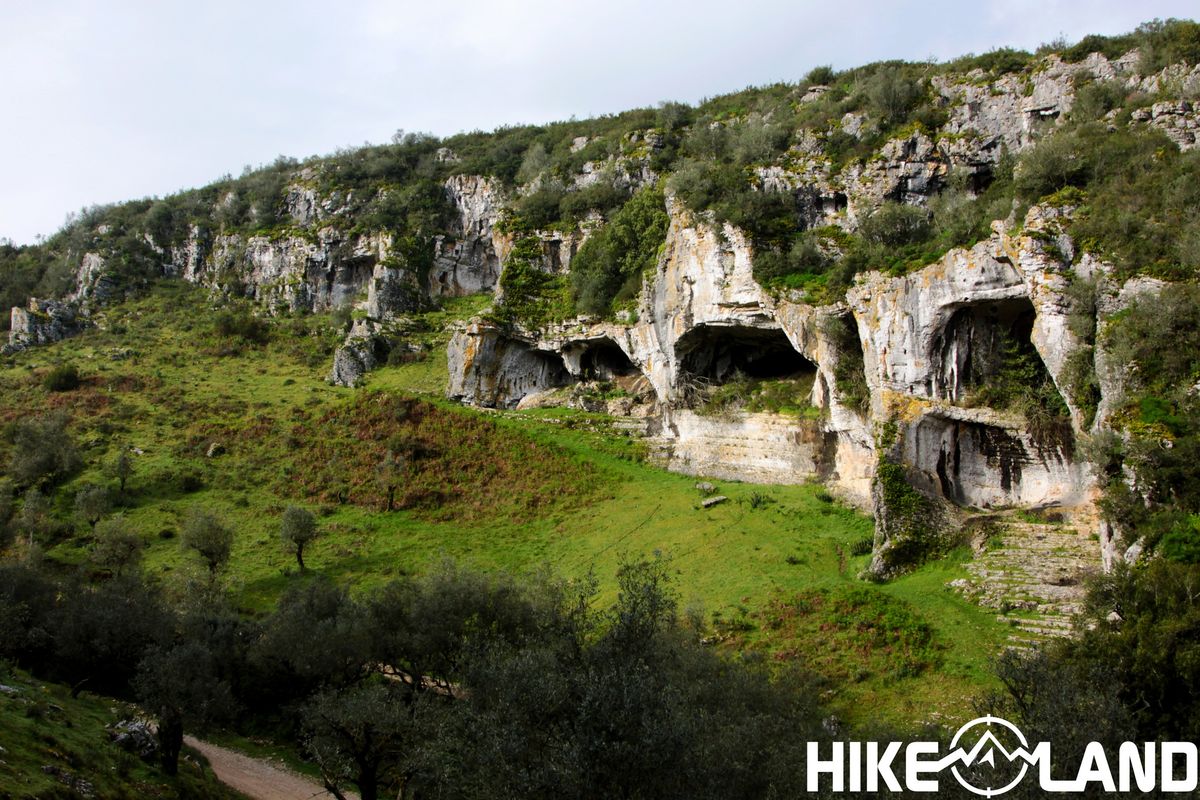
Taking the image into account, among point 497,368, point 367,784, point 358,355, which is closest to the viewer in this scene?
point 367,784

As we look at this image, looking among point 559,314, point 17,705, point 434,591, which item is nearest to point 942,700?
point 434,591

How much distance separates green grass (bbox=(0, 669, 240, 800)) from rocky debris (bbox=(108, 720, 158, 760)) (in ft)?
0.82

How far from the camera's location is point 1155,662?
46.5ft

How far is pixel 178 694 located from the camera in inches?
661

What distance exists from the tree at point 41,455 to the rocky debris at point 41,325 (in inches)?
1347

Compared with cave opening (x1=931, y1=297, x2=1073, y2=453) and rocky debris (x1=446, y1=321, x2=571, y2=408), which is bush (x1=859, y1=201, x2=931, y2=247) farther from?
rocky debris (x1=446, y1=321, x2=571, y2=408)

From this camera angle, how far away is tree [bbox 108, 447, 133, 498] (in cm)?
3688

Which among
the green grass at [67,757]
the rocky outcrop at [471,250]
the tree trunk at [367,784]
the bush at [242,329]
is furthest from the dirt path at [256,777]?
the bush at [242,329]

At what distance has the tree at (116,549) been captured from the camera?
2891 cm

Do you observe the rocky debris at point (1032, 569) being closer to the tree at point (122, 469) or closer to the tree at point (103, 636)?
the tree at point (103, 636)

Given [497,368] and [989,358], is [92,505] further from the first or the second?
[989,358]

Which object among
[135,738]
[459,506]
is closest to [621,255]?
[459,506]

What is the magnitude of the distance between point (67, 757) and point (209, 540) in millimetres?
16969

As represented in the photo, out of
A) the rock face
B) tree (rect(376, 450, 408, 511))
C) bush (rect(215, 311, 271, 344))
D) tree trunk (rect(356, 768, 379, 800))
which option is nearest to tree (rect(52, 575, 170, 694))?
tree trunk (rect(356, 768, 379, 800))
